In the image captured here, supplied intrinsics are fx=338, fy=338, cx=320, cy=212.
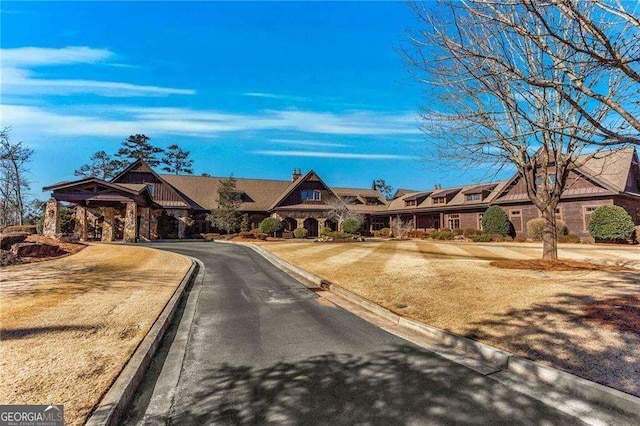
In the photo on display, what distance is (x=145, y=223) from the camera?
3412cm

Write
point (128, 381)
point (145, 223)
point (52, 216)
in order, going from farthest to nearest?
point (145, 223)
point (52, 216)
point (128, 381)

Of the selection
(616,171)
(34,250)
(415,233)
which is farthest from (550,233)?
(415,233)

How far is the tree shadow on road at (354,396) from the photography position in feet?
11.5

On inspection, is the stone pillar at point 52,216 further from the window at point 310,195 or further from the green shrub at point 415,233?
the green shrub at point 415,233

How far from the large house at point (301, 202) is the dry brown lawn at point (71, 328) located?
63.5 feet

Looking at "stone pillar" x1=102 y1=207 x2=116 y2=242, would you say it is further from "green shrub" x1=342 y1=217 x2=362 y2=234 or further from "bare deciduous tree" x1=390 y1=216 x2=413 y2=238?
"bare deciduous tree" x1=390 y1=216 x2=413 y2=238

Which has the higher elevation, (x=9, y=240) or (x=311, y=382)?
(x=9, y=240)

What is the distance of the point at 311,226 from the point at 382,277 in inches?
1308

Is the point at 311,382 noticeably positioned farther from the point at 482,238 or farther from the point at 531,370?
the point at 482,238

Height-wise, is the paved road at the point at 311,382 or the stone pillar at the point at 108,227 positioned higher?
the stone pillar at the point at 108,227

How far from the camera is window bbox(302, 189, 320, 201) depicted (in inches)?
1716

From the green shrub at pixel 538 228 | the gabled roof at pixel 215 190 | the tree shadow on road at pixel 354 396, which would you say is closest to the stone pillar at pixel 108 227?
the gabled roof at pixel 215 190

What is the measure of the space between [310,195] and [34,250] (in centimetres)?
3062

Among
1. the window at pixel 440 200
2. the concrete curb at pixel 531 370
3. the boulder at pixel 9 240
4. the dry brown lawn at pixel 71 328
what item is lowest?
the concrete curb at pixel 531 370
